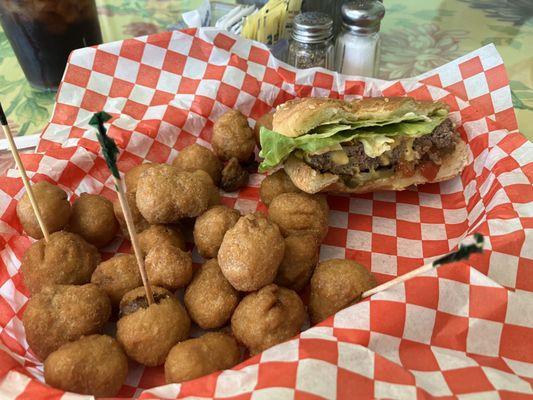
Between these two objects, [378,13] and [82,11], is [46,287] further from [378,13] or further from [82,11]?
[378,13]

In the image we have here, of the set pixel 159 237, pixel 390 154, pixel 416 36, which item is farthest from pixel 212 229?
pixel 416 36

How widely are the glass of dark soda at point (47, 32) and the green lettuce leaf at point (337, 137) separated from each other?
1514 mm

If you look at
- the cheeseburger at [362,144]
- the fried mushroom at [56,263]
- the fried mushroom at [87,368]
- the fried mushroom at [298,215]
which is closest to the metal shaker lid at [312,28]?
the cheeseburger at [362,144]

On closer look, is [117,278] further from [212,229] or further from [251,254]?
[251,254]

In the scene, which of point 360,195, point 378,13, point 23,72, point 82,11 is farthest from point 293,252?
point 23,72

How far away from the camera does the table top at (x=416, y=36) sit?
10.4ft

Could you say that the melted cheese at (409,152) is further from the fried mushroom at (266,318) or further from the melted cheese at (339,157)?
the fried mushroom at (266,318)

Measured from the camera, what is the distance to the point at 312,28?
9.30 feet

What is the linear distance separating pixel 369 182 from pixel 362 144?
0.65ft

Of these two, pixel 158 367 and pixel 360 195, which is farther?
pixel 360 195

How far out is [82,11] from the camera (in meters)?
2.99

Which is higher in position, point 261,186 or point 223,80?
point 223,80

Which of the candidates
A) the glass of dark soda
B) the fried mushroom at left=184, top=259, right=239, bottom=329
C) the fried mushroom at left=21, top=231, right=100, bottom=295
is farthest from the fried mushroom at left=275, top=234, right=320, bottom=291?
the glass of dark soda

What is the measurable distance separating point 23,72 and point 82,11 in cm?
71
